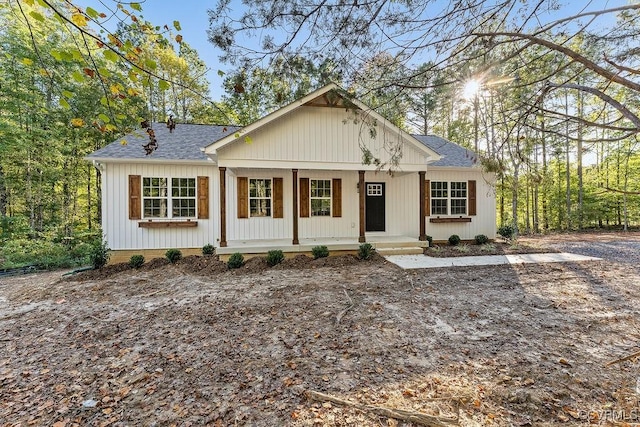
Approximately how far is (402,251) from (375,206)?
217cm

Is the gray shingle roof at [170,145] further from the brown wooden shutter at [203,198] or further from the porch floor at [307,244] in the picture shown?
the porch floor at [307,244]

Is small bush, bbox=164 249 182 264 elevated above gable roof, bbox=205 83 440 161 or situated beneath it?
situated beneath

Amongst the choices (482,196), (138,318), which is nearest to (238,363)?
(138,318)

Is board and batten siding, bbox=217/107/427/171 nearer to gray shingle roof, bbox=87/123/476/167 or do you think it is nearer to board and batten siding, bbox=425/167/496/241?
gray shingle roof, bbox=87/123/476/167

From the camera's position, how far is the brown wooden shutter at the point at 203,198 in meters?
9.30

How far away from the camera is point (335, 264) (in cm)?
788

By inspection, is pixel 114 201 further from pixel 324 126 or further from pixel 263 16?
pixel 263 16

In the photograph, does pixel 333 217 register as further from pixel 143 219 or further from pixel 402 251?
pixel 143 219

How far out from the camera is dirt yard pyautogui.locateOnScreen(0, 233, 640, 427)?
95.4 inches

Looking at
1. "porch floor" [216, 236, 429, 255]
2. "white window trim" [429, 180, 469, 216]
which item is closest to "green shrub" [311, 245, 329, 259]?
"porch floor" [216, 236, 429, 255]

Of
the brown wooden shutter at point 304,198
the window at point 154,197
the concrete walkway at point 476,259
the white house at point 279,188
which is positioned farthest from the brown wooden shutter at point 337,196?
the window at point 154,197

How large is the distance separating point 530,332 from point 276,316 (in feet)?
11.1

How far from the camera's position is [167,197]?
9070 millimetres

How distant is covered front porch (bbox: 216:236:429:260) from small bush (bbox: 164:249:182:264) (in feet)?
4.17
